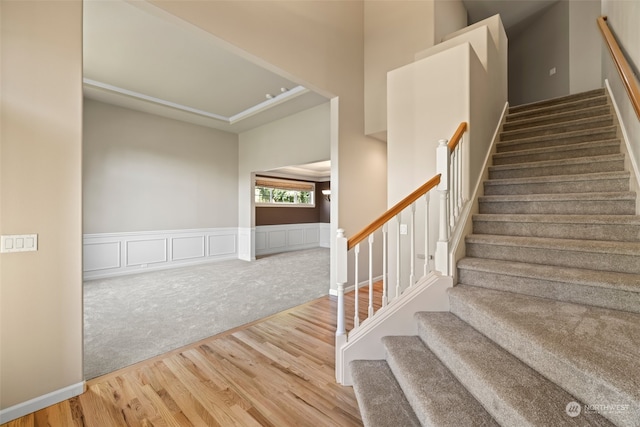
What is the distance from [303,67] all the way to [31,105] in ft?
8.82

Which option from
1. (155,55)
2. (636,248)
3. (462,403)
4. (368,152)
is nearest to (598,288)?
(636,248)

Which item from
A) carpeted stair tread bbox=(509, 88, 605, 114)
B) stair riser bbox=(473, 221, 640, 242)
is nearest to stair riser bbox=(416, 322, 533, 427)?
stair riser bbox=(473, 221, 640, 242)

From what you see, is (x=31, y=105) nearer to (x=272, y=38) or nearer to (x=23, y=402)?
(x=23, y=402)

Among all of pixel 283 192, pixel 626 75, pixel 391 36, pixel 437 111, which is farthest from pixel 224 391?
pixel 283 192

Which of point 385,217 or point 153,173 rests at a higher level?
point 153,173

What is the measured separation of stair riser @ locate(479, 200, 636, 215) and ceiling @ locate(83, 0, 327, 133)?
3025mm

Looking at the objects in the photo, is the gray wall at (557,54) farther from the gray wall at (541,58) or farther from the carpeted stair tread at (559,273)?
the carpeted stair tread at (559,273)

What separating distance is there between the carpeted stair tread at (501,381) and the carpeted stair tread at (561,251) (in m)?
0.75

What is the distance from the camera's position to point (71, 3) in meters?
1.79

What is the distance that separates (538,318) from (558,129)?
2.86m

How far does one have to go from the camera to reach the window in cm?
798

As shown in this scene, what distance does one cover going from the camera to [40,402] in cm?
171

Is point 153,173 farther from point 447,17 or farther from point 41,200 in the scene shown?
point 447,17

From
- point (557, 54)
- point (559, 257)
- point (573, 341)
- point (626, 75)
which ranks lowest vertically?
point (573, 341)
